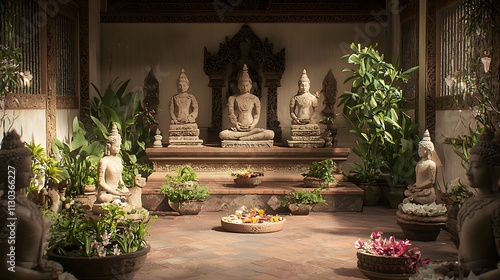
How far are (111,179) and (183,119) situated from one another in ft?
11.9

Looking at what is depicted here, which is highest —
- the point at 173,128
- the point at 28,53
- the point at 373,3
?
the point at 373,3

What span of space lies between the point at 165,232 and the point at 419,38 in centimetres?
510

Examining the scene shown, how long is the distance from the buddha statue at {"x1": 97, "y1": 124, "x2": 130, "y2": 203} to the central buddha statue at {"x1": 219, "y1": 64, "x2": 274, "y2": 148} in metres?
3.38

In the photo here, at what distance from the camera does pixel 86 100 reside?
1191 cm

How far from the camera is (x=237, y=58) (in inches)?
506

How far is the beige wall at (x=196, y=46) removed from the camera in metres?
12.9

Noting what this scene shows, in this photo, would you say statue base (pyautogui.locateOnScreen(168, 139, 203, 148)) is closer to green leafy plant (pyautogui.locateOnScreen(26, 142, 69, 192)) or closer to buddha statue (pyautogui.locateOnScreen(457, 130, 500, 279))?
green leafy plant (pyautogui.locateOnScreen(26, 142, 69, 192))

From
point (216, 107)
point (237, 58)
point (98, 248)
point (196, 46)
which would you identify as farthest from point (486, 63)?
point (196, 46)

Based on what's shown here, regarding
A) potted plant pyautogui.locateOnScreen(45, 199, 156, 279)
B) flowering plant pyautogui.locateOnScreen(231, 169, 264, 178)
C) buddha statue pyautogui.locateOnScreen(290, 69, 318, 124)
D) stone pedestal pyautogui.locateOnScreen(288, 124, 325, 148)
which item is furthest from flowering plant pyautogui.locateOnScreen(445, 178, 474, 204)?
buddha statue pyautogui.locateOnScreen(290, 69, 318, 124)

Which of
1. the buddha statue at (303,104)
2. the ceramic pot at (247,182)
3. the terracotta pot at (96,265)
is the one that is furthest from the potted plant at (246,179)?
the terracotta pot at (96,265)

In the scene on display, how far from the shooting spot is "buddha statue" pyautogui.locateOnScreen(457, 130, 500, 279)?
435 cm

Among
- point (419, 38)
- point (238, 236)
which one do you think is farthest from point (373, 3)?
point (238, 236)

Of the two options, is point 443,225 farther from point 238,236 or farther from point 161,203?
point 161,203

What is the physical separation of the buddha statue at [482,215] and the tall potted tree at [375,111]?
610 centimetres
